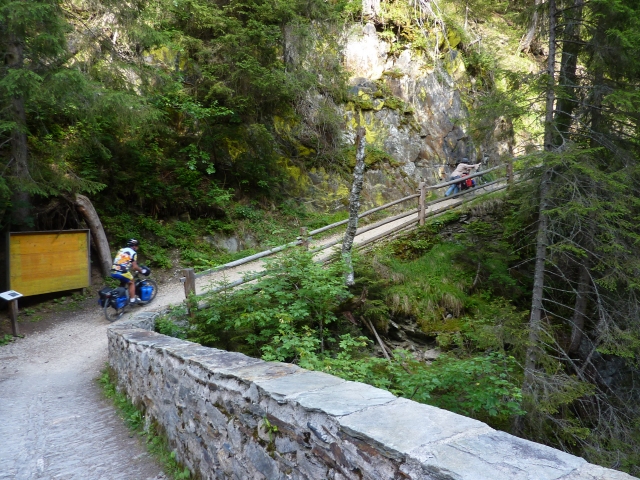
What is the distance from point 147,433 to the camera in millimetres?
4535

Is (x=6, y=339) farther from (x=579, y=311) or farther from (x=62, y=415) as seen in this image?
(x=579, y=311)

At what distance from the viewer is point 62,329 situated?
8.92 metres

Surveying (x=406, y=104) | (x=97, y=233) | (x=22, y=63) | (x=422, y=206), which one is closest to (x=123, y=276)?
(x=97, y=233)

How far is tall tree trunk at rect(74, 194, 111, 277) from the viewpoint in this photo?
1098 centimetres

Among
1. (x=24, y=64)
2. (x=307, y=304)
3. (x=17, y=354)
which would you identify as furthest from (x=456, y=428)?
(x=24, y=64)

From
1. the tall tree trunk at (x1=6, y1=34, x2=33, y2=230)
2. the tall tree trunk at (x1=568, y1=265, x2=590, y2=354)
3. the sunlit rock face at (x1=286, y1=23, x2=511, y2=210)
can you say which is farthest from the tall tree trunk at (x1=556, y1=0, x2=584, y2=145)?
the tall tree trunk at (x1=6, y1=34, x2=33, y2=230)

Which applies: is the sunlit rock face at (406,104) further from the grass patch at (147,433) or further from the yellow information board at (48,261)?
the grass patch at (147,433)

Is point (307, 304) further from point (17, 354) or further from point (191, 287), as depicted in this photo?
point (17, 354)

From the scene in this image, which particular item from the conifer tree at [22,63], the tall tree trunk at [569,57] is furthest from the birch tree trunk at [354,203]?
the conifer tree at [22,63]

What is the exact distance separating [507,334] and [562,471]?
5597mm

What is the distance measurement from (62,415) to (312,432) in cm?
458

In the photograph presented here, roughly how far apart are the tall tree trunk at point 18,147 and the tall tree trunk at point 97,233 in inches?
49.2

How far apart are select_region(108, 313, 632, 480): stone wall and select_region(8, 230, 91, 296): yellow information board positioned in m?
6.99

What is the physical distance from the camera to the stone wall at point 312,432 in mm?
1646
